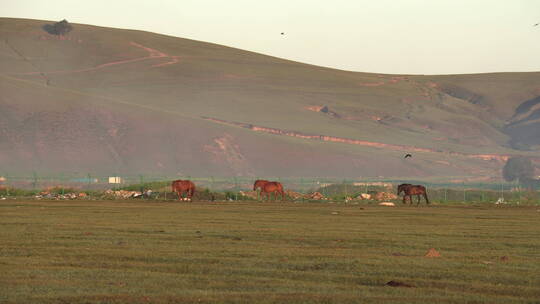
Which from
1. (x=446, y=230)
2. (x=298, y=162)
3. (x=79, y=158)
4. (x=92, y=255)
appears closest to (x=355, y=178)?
(x=298, y=162)

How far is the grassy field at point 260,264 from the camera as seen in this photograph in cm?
1628

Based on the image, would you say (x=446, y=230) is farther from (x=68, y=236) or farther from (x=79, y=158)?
(x=79, y=158)

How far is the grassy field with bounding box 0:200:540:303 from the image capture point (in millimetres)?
16281

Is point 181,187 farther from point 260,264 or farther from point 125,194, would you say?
point 260,264

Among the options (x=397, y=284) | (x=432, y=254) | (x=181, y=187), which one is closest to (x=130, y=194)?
(x=181, y=187)

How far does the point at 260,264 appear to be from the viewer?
2059 centimetres

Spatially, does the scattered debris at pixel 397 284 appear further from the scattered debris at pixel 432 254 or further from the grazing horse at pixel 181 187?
the grazing horse at pixel 181 187

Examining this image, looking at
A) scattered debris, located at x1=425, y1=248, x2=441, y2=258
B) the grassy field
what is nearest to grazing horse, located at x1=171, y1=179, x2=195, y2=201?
the grassy field

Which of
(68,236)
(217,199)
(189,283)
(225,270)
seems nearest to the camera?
(189,283)

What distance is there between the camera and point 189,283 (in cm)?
1759

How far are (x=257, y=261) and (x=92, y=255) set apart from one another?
370 cm

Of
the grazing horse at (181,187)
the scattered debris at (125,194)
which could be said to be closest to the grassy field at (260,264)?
the grazing horse at (181,187)

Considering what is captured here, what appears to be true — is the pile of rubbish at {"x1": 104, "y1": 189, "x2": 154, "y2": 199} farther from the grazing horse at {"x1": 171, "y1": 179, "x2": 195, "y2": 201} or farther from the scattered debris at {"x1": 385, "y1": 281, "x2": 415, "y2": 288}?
the scattered debris at {"x1": 385, "y1": 281, "x2": 415, "y2": 288}

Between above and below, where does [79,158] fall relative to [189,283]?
above
